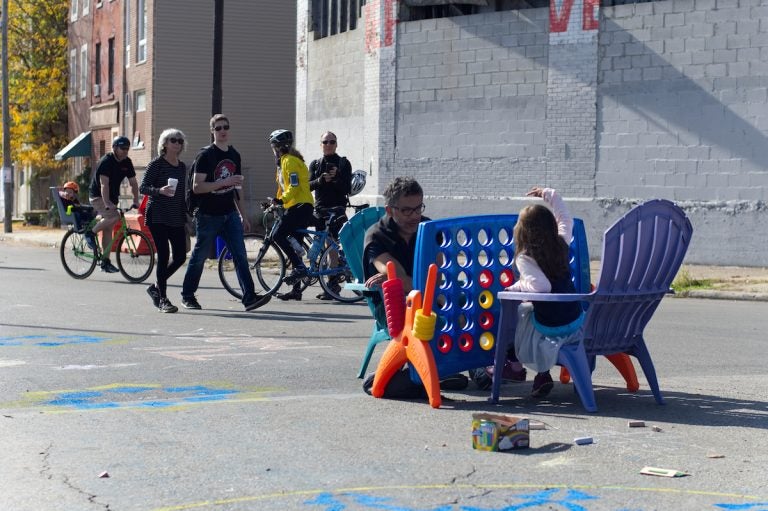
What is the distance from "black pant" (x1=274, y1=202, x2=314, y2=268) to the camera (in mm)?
14648

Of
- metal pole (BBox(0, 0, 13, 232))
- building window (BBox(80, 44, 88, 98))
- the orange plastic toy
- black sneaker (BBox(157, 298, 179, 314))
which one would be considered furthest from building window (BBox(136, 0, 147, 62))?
the orange plastic toy

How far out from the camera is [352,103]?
28891 mm

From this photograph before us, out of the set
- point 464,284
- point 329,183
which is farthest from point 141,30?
point 464,284

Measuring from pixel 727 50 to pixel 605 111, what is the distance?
2.63 m

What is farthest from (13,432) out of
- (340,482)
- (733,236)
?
(733,236)

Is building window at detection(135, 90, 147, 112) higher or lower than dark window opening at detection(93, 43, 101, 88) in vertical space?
lower

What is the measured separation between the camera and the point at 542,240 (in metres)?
7.50

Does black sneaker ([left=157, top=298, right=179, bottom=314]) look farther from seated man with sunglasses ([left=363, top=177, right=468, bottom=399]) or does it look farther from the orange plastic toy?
the orange plastic toy

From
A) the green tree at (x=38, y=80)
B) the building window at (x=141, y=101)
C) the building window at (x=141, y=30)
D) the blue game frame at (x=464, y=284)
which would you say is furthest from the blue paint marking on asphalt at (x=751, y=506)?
the green tree at (x=38, y=80)

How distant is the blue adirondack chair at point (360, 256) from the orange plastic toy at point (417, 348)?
492mm

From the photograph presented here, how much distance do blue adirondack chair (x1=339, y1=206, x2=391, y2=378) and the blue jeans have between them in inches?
121

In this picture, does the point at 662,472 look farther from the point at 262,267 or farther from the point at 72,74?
the point at 72,74

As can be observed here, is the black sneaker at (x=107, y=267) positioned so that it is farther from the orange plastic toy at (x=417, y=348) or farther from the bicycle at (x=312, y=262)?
the orange plastic toy at (x=417, y=348)

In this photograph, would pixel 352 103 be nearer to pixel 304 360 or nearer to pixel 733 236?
pixel 733 236
